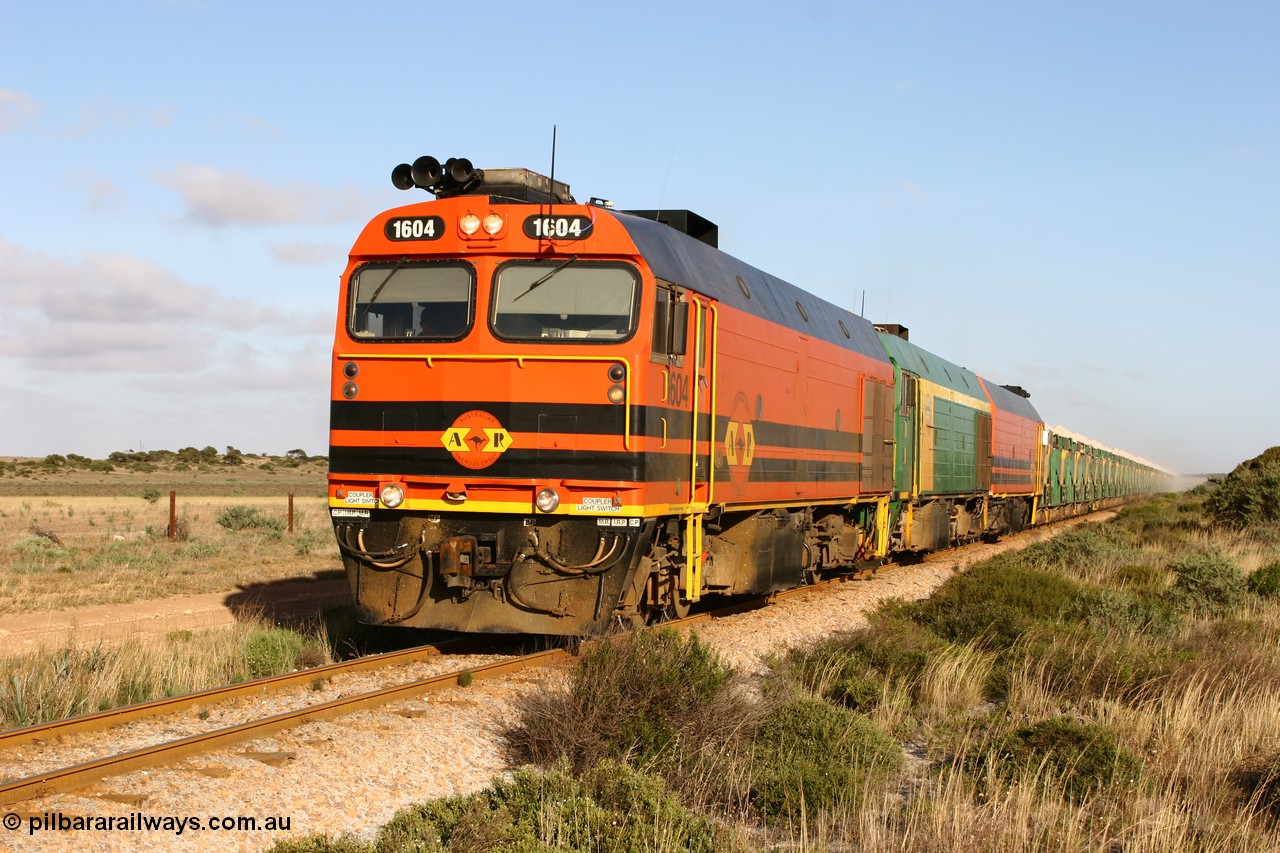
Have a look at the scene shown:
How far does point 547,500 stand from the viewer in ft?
32.5

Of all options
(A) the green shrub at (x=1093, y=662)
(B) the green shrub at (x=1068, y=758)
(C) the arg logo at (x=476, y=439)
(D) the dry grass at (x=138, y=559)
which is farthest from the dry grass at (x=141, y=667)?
(A) the green shrub at (x=1093, y=662)

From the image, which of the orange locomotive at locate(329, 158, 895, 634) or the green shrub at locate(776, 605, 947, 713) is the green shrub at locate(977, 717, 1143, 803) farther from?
the orange locomotive at locate(329, 158, 895, 634)

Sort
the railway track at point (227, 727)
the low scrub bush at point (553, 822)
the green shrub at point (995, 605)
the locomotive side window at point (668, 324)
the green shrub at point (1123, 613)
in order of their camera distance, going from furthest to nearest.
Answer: the green shrub at point (1123, 613)
the green shrub at point (995, 605)
the locomotive side window at point (668, 324)
the railway track at point (227, 727)
the low scrub bush at point (553, 822)

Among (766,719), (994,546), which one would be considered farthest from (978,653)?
(994,546)

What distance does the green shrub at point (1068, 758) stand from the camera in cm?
671

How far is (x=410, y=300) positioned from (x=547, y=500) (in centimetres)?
224

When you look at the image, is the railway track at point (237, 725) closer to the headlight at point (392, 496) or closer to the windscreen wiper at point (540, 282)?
the headlight at point (392, 496)

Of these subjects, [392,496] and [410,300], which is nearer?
[392,496]

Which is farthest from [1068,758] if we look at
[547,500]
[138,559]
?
[138,559]

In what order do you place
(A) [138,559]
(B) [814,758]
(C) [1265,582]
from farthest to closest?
(A) [138,559] < (C) [1265,582] < (B) [814,758]

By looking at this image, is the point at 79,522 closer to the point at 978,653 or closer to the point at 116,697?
the point at 116,697

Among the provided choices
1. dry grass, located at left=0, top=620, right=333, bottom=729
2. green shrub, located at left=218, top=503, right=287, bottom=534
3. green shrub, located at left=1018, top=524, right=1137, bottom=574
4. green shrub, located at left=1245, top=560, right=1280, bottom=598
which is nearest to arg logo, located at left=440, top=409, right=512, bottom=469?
dry grass, located at left=0, top=620, right=333, bottom=729

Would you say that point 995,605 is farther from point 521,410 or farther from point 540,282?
point 540,282

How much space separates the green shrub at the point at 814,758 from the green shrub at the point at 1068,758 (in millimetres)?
680
